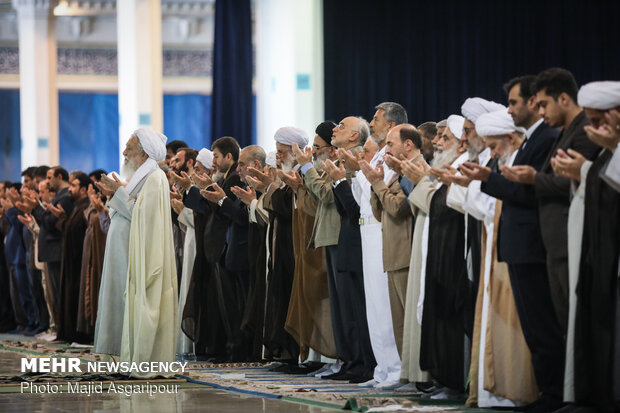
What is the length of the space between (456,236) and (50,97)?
11752 millimetres

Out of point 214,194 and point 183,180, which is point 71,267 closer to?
point 183,180

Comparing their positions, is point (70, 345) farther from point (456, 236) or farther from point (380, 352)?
point (456, 236)

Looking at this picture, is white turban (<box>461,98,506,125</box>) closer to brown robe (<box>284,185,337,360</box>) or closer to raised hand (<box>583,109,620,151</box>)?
raised hand (<box>583,109,620,151</box>)

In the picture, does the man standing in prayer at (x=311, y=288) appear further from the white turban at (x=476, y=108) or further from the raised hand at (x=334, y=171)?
the white turban at (x=476, y=108)

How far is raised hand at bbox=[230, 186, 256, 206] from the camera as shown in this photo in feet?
23.7

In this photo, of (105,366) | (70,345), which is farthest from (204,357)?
(70,345)

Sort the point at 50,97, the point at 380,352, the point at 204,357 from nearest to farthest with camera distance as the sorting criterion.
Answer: the point at 380,352 < the point at 204,357 < the point at 50,97

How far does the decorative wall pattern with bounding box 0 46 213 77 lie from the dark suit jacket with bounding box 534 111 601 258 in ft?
44.6

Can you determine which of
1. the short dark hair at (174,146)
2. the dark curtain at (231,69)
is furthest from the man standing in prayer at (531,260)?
the dark curtain at (231,69)

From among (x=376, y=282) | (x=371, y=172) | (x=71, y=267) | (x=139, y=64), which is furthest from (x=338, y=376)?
(x=139, y=64)

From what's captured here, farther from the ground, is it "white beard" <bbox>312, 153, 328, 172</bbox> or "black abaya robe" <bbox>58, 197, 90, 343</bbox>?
"white beard" <bbox>312, 153, 328, 172</bbox>

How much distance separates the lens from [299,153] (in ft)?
21.2

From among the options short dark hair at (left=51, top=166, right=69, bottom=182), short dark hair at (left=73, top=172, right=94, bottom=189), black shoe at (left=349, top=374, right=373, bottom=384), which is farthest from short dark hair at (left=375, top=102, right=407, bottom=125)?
short dark hair at (left=51, top=166, right=69, bottom=182)

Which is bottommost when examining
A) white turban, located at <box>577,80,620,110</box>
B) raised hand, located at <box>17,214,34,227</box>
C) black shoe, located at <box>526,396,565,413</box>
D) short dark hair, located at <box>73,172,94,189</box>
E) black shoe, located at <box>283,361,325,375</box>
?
black shoe, located at <box>283,361,325,375</box>
